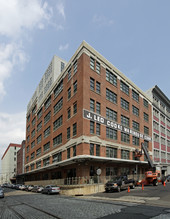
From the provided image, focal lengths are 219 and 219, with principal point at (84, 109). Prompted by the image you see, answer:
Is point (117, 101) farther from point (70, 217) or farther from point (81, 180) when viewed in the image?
point (70, 217)

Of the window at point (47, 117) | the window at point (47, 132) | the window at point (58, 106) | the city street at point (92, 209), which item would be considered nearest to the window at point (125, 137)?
the window at point (58, 106)

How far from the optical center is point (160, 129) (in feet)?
197

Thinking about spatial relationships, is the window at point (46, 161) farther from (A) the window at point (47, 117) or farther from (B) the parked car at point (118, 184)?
(B) the parked car at point (118, 184)

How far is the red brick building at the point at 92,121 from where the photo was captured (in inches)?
1307

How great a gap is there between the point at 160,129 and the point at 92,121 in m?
32.8

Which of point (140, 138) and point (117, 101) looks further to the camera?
point (140, 138)

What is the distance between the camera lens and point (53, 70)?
53.6 m

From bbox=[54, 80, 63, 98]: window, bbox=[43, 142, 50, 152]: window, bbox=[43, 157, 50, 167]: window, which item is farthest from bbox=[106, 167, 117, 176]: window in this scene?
bbox=[54, 80, 63, 98]: window

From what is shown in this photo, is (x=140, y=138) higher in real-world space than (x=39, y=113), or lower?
lower

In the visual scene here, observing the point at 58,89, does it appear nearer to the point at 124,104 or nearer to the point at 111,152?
the point at 124,104

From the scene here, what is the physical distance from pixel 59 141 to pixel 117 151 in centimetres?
1124

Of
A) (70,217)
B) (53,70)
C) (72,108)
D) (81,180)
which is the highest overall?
(53,70)

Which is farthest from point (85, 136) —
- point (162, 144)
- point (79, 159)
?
point (162, 144)

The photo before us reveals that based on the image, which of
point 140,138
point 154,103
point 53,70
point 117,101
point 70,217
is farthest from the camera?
point 154,103
